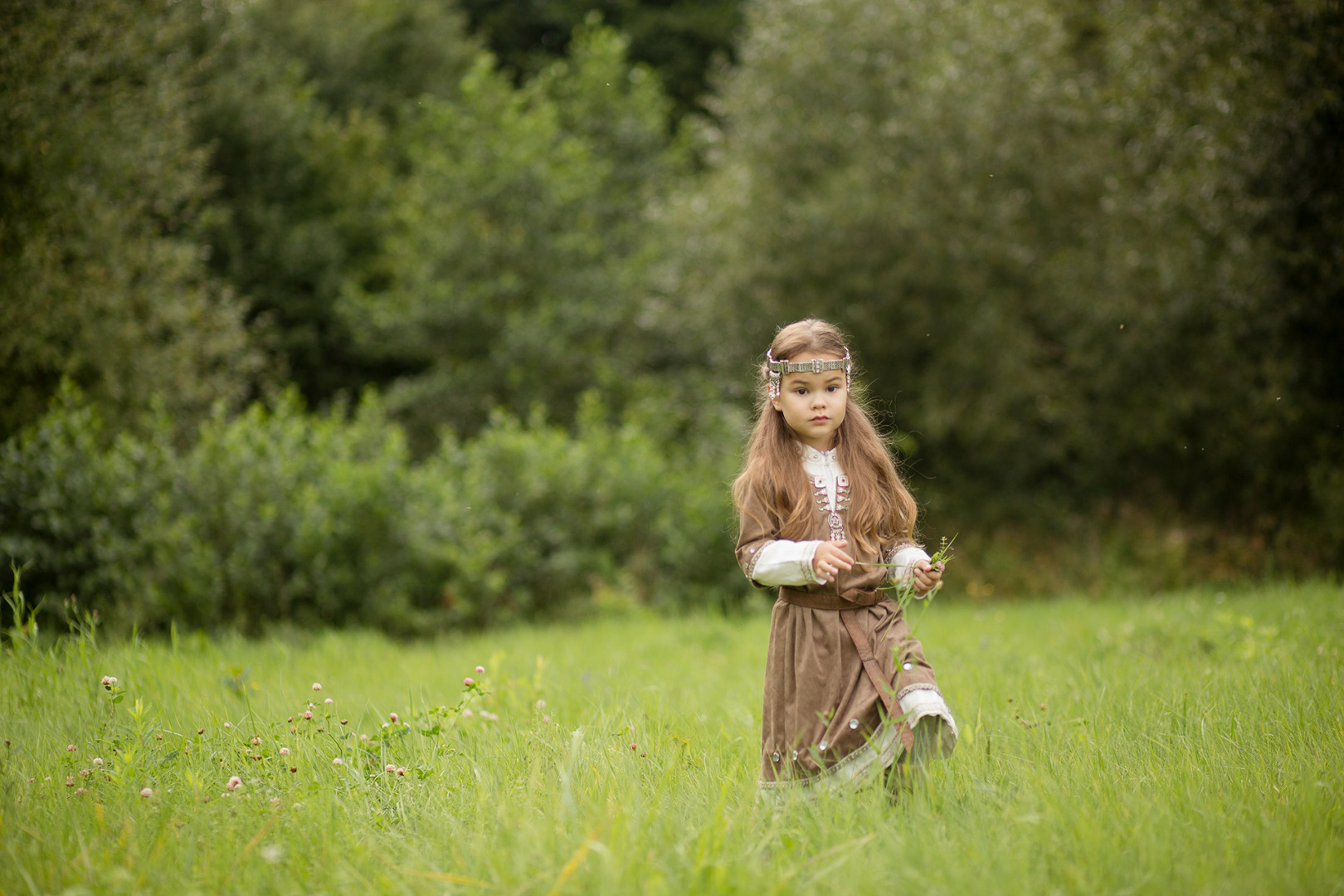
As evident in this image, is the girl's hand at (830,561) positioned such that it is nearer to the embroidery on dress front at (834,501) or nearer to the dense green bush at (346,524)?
the embroidery on dress front at (834,501)

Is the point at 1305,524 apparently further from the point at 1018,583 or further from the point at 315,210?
the point at 315,210

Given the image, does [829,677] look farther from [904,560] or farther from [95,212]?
[95,212]

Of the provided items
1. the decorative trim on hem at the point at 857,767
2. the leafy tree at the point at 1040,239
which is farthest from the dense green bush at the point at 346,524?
the decorative trim on hem at the point at 857,767

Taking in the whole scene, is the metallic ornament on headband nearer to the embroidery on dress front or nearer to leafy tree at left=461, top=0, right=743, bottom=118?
the embroidery on dress front

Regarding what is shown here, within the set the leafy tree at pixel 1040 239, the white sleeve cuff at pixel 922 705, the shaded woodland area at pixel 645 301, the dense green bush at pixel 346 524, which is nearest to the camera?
Answer: the white sleeve cuff at pixel 922 705

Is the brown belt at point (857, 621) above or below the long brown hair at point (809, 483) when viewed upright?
below

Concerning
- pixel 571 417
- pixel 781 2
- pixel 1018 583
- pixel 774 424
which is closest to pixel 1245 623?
pixel 774 424

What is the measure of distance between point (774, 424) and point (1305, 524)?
386 inches

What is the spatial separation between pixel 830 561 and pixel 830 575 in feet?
0.15

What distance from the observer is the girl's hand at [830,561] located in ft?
9.13

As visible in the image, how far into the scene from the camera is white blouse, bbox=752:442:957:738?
2.80m

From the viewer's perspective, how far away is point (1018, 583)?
1242 cm

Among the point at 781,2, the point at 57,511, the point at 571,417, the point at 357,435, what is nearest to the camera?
the point at 57,511

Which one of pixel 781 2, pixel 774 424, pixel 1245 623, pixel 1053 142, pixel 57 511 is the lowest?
pixel 57 511
